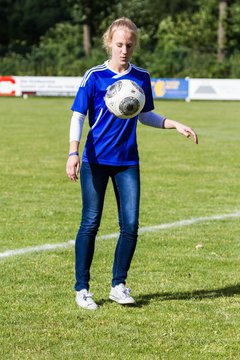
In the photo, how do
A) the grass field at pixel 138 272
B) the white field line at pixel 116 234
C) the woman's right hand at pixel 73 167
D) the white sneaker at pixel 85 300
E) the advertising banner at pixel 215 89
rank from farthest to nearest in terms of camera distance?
the advertising banner at pixel 215 89 → the white field line at pixel 116 234 → the white sneaker at pixel 85 300 → the woman's right hand at pixel 73 167 → the grass field at pixel 138 272

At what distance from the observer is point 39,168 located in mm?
17797

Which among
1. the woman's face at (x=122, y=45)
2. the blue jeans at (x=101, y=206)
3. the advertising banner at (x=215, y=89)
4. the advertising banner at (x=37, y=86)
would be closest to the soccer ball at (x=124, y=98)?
the woman's face at (x=122, y=45)

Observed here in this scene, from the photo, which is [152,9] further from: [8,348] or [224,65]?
[8,348]

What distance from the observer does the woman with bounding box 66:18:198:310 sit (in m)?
6.86

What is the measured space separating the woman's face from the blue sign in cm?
4558

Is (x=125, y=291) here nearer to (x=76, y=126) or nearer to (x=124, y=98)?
(x=76, y=126)

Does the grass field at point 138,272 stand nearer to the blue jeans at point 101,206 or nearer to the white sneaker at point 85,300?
the white sneaker at point 85,300

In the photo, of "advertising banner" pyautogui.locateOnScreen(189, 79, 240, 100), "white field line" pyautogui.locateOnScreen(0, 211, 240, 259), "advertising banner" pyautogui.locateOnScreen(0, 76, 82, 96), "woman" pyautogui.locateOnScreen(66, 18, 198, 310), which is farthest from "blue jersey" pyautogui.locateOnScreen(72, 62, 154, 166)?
"advertising banner" pyautogui.locateOnScreen(0, 76, 82, 96)

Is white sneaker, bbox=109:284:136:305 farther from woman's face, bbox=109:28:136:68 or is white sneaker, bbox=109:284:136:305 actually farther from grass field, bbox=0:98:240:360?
woman's face, bbox=109:28:136:68

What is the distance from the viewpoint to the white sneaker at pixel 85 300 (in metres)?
6.97

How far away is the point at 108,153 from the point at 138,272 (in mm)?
1854

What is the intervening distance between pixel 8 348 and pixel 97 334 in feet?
2.19

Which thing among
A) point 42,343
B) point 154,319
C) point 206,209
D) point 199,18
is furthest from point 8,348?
point 199,18

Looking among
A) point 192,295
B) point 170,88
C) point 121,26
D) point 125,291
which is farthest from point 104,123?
point 170,88
